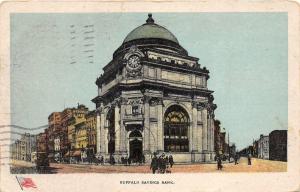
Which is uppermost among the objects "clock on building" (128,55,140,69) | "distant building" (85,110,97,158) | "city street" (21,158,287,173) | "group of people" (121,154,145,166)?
"clock on building" (128,55,140,69)

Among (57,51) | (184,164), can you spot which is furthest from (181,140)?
(57,51)

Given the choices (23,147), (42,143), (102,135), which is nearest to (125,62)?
(102,135)

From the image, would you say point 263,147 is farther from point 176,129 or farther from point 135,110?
point 135,110

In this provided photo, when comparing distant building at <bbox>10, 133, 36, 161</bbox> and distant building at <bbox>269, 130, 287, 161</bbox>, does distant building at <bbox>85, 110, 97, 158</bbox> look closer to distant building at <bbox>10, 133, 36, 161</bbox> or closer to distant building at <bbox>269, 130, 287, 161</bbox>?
distant building at <bbox>10, 133, 36, 161</bbox>

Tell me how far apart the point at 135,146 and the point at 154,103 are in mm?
429

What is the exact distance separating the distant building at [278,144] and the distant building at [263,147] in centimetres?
4

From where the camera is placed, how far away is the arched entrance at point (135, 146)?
4.91 m

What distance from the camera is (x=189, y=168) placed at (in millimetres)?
4789

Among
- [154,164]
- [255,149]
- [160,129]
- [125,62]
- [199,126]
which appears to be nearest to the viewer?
[154,164]

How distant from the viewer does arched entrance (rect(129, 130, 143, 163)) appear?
4.91 m

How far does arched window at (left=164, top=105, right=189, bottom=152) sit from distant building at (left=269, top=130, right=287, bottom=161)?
761 millimetres

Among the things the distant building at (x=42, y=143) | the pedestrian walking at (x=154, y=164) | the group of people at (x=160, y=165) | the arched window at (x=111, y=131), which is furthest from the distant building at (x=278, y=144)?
the distant building at (x=42, y=143)

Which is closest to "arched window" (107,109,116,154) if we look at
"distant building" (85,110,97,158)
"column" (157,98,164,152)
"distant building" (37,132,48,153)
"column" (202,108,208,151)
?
"distant building" (85,110,97,158)

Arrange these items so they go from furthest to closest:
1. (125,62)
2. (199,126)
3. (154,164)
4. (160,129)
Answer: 1. (199,126)
2. (160,129)
3. (125,62)
4. (154,164)
